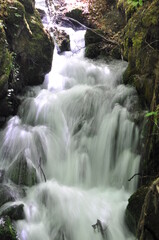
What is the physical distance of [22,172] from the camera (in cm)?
531

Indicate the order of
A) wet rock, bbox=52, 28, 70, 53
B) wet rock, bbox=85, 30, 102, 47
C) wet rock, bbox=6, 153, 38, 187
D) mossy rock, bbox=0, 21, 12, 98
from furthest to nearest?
wet rock, bbox=52, 28, 70, 53, wet rock, bbox=85, 30, 102, 47, mossy rock, bbox=0, 21, 12, 98, wet rock, bbox=6, 153, 38, 187

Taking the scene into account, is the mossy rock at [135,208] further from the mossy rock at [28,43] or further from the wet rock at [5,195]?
the mossy rock at [28,43]

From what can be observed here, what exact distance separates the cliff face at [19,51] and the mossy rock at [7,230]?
3.11 meters

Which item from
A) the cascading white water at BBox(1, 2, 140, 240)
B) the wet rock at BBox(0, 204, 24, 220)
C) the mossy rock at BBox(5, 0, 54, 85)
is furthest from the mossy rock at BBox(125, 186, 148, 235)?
the mossy rock at BBox(5, 0, 54, 85)

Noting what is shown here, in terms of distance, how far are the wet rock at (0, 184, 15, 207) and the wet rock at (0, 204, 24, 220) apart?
233 mm

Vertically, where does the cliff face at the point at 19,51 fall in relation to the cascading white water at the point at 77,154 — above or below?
above

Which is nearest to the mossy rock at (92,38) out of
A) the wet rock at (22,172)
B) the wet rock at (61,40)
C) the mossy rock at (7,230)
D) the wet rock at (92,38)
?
the wet rock at (92,38)

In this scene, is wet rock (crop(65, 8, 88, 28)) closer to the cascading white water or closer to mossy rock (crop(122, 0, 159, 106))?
the cascading white water

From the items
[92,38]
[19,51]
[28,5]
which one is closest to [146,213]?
[19,51]

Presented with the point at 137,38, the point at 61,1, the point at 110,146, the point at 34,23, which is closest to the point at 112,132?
the point at 110,146

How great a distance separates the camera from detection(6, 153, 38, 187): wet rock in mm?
5219

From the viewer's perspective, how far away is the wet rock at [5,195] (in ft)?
14.9

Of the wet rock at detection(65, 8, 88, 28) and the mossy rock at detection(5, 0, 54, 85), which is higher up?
the wet rock at detection(65, 8, 88, 28)

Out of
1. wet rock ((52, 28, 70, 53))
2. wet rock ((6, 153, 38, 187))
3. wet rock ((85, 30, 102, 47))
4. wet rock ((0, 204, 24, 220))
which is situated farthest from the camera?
wet rock ((52, 28, 70, 53))
